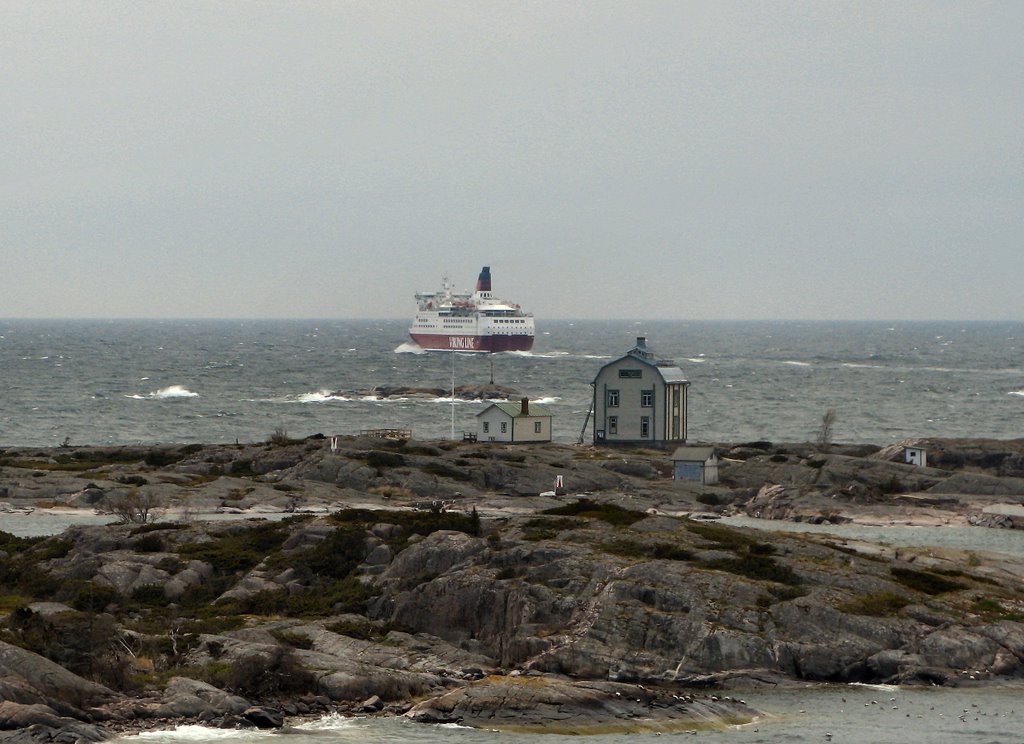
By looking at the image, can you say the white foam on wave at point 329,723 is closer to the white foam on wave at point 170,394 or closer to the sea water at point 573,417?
the sea water at point 573,417

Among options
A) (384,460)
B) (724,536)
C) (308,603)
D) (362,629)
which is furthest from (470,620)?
(384,460)

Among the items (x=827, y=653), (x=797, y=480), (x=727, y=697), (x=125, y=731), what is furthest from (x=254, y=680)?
(x=797, y=480)

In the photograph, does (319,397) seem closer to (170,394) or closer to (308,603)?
(170,394)

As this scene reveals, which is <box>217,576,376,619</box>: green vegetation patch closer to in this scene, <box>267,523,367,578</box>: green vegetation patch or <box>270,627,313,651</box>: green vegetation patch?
<box>267,523,367,578</box>: green vegetation patch

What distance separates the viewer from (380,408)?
13400 cm

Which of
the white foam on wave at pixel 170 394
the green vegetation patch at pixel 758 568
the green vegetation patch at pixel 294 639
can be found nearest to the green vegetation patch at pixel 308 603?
the green vegetation patch at pixel 294 639

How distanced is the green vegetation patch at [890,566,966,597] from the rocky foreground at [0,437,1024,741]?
0.32 ft

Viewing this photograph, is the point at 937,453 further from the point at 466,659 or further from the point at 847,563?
the point at 466,659

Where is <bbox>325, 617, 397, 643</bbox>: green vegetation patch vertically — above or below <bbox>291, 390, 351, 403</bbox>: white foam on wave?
above

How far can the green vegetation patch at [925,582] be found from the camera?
40.4m

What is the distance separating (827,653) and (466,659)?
9165 millimetres

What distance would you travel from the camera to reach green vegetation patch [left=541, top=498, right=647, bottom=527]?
151 ft

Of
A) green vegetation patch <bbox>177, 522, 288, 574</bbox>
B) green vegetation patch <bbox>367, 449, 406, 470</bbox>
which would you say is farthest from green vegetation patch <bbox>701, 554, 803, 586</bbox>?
green vegetation patch <bbox>367, 449, 406, 470</bbox>

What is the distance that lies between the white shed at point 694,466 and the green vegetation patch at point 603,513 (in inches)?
810
